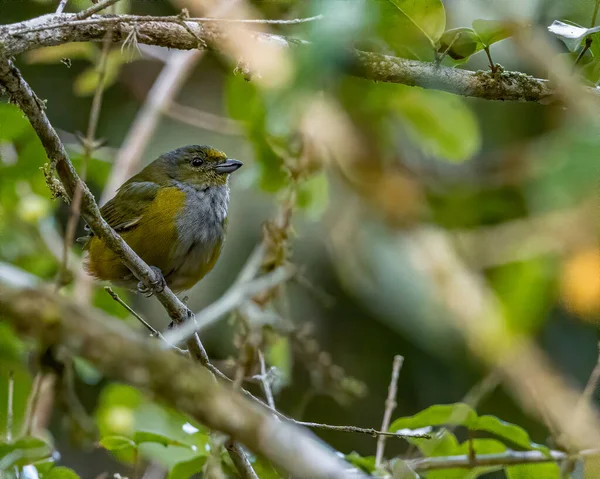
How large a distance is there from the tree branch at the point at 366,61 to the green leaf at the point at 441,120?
1.72 m

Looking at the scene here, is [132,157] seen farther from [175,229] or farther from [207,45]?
[207,45]

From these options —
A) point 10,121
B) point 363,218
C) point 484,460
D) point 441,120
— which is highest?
point 441,120

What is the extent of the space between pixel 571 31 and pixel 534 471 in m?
1.36

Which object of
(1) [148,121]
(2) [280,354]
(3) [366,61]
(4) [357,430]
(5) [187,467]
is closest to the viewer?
(4) [357,430]

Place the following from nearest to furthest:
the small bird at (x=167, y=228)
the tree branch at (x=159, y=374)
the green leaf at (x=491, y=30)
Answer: the tree branch at (x=159, y=374) < the green leaf at (x=491, y=30) < the small bird at (x=167, y=228)

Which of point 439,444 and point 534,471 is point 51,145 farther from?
point 534,471

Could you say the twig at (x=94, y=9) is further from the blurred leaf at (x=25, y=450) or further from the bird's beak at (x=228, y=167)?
the bird's beak at (x=228, y=167)

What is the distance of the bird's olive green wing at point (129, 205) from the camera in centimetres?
389

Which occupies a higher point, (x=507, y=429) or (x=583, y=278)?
(x=583, y=278)

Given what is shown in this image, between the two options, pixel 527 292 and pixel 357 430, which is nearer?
pixel 357 430

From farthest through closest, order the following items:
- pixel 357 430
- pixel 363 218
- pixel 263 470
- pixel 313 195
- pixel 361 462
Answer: pixel 363 218 → pixel 313 195 → pixel 263 470 → pixel 361 462 → pixel 357 430

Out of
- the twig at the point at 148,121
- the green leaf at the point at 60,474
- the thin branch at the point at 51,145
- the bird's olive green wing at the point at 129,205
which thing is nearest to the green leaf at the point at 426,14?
the thin branch at the point at 51,145

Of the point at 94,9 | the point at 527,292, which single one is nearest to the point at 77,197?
the point at 94,9

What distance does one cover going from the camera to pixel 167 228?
3.88 metres
